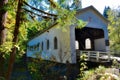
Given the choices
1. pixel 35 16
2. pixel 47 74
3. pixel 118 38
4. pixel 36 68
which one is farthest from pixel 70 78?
pixel 118 38

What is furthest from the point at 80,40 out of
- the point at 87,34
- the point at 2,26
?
the point at 2,26

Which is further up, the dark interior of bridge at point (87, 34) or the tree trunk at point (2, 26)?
the dark interior of bridge at point (87, 34)

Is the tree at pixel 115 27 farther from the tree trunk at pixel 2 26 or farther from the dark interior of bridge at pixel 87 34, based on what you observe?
the tree trunk at pixel 2 26

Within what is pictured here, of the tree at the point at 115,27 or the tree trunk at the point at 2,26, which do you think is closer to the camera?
the tree trunk at the point at 2,26

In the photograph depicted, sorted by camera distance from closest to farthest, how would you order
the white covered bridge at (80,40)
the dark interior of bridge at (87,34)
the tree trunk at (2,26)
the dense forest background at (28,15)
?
the tree trunk at (2,26)
the dense forest background at (28,15)
the white covered bridge at (80,40)
the dark interior of bridge at (87,34)

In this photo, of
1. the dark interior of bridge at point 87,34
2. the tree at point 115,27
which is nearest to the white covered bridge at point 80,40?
the dark interior of bridge at point 87,34

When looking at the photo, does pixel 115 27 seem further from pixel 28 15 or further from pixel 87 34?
pixel 28 15

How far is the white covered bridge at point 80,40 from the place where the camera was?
16734 mm

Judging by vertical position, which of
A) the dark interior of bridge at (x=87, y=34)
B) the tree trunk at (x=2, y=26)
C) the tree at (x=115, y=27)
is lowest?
the tree trunk at (x=2, y=26)

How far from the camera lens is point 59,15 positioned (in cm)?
705

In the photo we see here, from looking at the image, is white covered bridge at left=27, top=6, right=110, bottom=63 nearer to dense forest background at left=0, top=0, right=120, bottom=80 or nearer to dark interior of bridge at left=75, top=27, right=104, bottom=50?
dark interior of bridge at left=75, top=27, right=104, bottom=50

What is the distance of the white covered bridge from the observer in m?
16.7

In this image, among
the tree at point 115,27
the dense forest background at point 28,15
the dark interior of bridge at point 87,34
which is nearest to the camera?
the dense forest background at point 28,15

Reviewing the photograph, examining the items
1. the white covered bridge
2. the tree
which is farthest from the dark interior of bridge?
the tree
